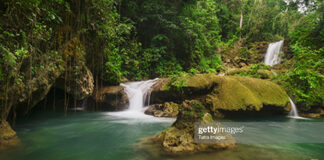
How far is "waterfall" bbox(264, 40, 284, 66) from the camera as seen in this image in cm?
1533

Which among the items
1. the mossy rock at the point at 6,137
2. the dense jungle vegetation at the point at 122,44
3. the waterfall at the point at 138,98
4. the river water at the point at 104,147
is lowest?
the river water at the point at 104,147

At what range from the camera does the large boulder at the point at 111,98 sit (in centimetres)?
820

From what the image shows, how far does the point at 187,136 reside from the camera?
3236 millimetres

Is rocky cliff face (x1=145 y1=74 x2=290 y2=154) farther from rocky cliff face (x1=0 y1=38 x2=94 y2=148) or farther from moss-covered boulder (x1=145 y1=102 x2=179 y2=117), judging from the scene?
rocky cliff face (x1=0 y1=38 x2=94 y2=148)

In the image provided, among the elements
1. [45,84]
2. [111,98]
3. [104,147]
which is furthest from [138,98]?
[104,147]

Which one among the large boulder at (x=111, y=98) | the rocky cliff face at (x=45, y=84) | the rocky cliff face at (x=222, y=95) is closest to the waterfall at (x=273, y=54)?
the rocky cliff face at (x=222, y=95)

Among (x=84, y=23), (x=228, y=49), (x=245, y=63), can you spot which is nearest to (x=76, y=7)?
(x=84, y=23)

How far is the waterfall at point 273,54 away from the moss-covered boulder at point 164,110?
478 inches

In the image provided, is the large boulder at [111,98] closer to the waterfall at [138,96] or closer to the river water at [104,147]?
the waterfall at [138,96]

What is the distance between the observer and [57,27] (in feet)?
15.9

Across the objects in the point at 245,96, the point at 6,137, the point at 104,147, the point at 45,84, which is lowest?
the point at 104,147

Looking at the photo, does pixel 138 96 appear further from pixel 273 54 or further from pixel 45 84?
pixel 273 54

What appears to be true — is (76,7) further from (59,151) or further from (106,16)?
(59,151)

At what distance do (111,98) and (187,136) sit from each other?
19.0ft
